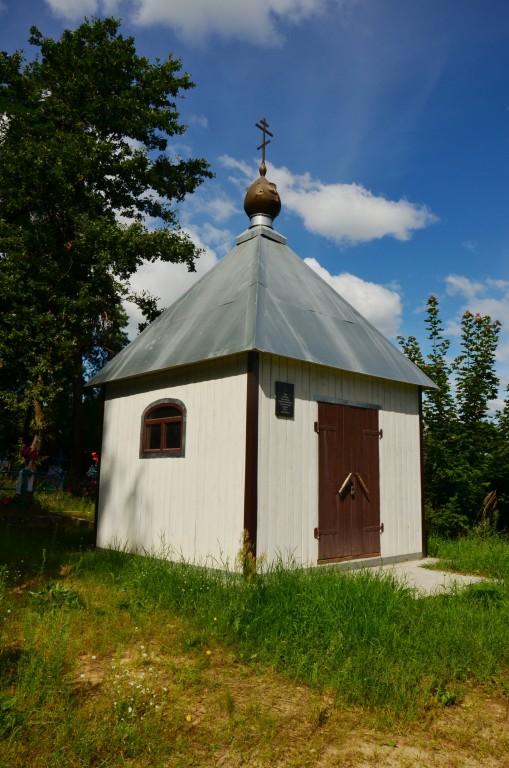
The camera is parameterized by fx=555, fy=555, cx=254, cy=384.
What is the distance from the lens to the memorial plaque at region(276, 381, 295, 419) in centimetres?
684

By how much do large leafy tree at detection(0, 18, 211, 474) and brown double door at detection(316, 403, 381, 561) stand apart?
24.3 feet

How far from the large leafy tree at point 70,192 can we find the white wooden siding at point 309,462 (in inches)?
285

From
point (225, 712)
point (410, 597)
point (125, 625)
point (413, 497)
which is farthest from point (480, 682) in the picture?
point (413, 497)

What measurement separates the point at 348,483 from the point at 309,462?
2.66 feet

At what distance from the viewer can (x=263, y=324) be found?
22.3 ft

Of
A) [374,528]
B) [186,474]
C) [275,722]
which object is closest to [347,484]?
[374,528]

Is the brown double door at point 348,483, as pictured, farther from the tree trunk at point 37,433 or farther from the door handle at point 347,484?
the tree trunk at point 37,433

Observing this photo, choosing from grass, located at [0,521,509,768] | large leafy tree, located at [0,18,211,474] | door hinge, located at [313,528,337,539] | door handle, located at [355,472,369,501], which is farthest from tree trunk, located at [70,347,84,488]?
grass, located at [0,521,509,768]

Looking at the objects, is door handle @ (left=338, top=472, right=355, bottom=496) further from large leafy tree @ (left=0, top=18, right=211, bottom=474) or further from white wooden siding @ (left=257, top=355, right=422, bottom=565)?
large leafy tree @ (left=0, top=18, right=211, bottom=474)

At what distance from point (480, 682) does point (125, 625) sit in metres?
2.84

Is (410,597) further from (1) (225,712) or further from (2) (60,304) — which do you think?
(2) (60,304)

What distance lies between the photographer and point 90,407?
26656mm

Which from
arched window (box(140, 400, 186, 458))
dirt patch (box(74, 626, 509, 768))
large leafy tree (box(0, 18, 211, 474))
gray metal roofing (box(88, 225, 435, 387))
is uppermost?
large leafy tree (box(0, 18, 211, 474))

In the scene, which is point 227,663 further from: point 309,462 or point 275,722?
point 309,462
